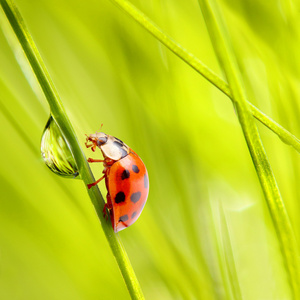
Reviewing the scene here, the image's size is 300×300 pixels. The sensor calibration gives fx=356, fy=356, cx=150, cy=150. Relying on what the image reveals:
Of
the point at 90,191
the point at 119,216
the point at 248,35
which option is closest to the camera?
the point at 90,191

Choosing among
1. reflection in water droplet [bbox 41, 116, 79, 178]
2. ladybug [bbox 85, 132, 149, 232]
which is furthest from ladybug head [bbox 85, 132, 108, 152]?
reflection in water droplet [bbox 41, 116, 79, 178]

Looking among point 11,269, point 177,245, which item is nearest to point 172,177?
point 177,245

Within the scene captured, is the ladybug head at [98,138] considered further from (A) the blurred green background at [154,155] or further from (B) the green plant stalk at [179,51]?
(B) the green plant stalk at [179,51]

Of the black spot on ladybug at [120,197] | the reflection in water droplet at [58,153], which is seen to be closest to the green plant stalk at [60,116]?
the reflection in water droplet at [58,153]

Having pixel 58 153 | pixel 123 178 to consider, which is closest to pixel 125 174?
pixel 123 178

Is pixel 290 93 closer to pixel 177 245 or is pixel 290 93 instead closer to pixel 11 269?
pixel 177 245

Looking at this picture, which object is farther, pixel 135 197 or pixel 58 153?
pixel 135 197

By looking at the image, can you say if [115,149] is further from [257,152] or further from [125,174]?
[257,152]
